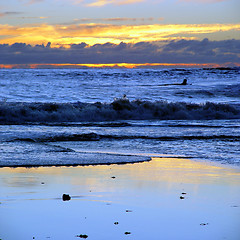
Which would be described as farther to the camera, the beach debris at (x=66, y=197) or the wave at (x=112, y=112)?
the wave at (x=112, y=112)

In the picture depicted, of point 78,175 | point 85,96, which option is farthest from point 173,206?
point 85,96

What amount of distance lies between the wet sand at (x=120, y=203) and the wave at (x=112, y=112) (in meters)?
13.6

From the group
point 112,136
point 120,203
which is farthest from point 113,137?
point 120,203

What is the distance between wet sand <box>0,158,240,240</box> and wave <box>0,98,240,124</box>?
1356cm

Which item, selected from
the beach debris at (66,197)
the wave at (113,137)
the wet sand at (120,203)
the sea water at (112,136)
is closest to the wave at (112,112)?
the sea water at (112,136)

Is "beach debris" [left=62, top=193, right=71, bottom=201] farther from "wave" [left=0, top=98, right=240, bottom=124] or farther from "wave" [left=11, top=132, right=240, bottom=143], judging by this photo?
"wave" [left=0, top=98, right=240, bottom=124]

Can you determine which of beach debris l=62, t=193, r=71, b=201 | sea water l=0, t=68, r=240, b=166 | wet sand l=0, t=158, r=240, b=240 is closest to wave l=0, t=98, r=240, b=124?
sea water l=0, t=68, r=240, b=166

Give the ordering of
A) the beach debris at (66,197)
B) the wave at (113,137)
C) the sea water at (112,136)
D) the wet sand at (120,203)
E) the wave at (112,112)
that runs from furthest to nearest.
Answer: the wave at (112,112) < the wave at (113,137) < the sea water at (112,136) < the beach debris at (66,197) < the wet sand at (120,203)

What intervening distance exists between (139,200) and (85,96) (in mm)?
28398

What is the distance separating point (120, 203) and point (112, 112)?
17.7 m

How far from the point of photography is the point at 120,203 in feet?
18.1

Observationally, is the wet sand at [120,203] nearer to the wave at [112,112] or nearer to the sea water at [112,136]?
the sea water at [112,136]

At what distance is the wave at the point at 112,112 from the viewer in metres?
21.2

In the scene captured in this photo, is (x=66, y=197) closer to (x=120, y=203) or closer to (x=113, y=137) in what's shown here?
(x=120, y=203)
